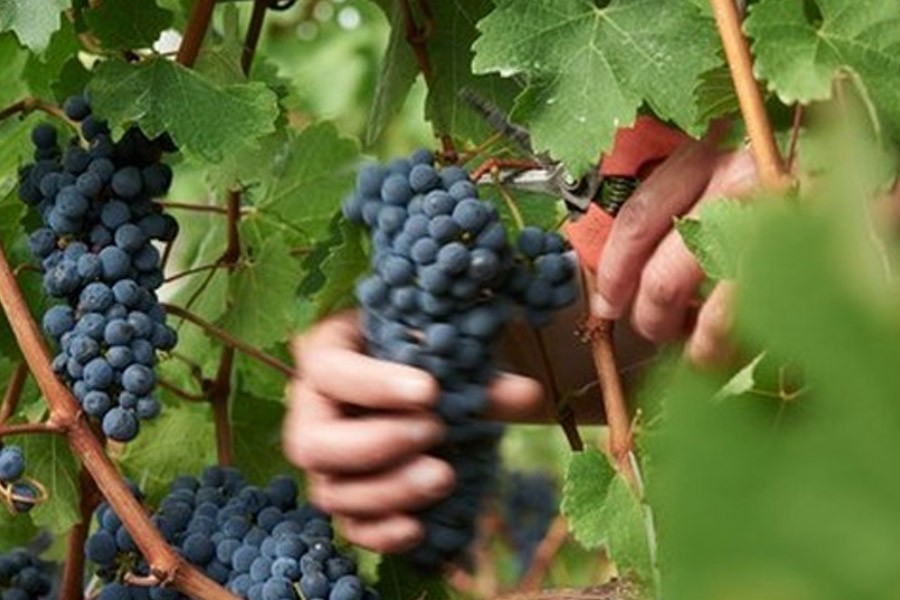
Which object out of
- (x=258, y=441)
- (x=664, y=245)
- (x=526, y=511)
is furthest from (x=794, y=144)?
(x=526, y=511)

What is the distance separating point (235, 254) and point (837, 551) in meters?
1.16

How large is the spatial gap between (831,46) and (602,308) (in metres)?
0.23

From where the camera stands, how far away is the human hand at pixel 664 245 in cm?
92

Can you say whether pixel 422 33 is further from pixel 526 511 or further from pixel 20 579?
pixel 526 511

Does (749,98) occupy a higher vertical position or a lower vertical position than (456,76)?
higher

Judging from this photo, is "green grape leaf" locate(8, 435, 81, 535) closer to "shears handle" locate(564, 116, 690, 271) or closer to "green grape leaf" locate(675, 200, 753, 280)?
"shears handle" locate(564, 116, 690, 271)

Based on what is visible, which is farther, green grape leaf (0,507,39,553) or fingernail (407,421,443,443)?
green grape leaf (0,507,39,553)

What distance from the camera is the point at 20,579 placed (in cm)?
126

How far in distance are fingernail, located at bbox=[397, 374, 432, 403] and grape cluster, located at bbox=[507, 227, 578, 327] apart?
0.11 metres

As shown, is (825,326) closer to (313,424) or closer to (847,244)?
(847,244)

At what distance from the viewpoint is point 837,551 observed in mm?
231

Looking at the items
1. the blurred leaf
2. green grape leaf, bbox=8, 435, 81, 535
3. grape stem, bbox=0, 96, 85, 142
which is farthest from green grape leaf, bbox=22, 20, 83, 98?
the blurred leaf

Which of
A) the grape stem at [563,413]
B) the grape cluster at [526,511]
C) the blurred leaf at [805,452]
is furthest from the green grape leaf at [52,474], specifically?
the grape cluster at [526,511]

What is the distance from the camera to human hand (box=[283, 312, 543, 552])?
0.83m
